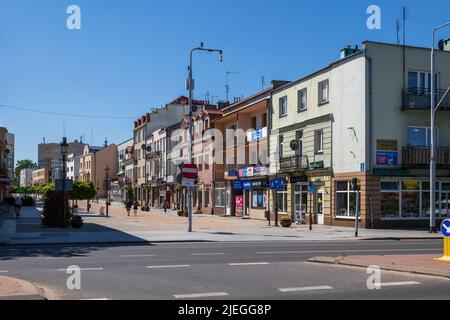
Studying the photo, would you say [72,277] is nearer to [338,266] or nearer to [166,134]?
[338,266]

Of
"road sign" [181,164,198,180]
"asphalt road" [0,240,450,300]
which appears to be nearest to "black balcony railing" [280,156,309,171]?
"road sign" [181,164,198,180]

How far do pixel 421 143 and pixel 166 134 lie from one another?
143ft

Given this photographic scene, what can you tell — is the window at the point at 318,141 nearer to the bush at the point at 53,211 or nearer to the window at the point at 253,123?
the window at the point at 253,123

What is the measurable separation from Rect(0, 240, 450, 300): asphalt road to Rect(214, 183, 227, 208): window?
1284 inches

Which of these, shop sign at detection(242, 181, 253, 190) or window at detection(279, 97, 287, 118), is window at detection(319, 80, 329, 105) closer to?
window at detection(279, 97, 287, 118)

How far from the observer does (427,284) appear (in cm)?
1063

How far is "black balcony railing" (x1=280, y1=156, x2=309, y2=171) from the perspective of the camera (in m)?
35.8

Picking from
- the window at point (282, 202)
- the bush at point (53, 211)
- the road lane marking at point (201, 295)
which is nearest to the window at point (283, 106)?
the window at point (282, 202)

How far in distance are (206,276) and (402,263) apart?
4.65 metres

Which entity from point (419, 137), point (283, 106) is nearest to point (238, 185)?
point (283, 106)

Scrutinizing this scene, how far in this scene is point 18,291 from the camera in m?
9.00

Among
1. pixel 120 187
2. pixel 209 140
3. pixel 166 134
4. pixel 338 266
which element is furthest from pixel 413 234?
pixel 120 187

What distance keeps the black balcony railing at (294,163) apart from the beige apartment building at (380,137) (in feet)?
4.88

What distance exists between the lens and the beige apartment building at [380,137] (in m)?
30.5
